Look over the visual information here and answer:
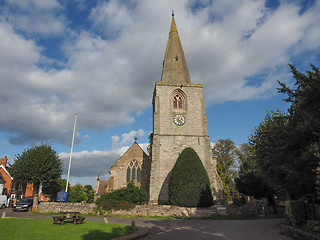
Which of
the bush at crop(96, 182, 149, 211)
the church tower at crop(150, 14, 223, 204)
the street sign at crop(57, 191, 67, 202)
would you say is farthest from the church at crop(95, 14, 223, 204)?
the street sign at crop(57, 191, 67, 202)

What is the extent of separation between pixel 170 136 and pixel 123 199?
994 cm

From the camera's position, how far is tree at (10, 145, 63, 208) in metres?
24.4

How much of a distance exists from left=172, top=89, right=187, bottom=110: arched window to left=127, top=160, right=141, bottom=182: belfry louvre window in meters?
10.8

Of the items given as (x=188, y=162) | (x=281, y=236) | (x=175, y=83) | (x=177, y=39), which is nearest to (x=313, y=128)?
(x=281, y=236)

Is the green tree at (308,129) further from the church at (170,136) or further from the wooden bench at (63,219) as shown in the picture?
the church at (170,136)

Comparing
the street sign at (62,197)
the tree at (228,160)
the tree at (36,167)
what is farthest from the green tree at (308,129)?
the tree at (228,160)

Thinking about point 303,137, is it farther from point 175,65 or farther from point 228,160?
point 228,160

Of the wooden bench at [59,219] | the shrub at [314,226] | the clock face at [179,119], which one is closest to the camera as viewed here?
the shrub at [314,226]

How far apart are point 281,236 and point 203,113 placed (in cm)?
2026

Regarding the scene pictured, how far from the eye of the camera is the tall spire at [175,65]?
102 feet

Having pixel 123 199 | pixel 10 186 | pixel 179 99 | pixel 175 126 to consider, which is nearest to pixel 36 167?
pixel 123 199

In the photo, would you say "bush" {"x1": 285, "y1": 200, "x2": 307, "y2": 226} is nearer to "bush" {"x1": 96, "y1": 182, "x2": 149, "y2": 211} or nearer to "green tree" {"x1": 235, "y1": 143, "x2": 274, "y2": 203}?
"green tree" {"x1": 235, "y1": 143, "x2": 274, "y2": 203}

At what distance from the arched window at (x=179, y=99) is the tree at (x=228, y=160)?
55.3 ft

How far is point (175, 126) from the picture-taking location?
92.4 feet
